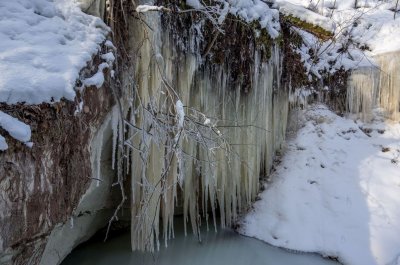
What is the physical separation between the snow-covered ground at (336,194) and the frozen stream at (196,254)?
7.8 inches

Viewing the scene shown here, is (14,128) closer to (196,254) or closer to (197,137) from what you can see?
(197,137)

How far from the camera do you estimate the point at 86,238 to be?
409cm

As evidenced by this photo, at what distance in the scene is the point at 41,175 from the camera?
191cm

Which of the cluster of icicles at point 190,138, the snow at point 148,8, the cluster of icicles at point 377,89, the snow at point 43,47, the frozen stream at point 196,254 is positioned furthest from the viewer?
the cluster of icicles at point 377,89

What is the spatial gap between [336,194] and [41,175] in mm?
3790

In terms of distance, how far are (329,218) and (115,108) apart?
116 inches

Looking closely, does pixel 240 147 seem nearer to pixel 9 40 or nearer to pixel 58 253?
pixel 58 253

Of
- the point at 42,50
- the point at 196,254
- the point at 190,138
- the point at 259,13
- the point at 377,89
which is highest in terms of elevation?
the point at 259,13

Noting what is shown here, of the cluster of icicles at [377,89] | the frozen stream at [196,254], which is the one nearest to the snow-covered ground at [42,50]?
the frozen stream at [196,254]

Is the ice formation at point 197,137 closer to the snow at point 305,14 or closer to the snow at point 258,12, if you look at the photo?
the snow at point 258,12

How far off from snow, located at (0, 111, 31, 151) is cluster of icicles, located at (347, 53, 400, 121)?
5376mm

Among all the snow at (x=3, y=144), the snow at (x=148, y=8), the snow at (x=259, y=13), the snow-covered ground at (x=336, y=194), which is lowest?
the snow-covered ground at (x=336, y=194)

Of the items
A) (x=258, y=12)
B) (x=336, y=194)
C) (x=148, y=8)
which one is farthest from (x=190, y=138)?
(x=336, y=194)

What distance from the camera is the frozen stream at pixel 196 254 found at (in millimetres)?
3805
